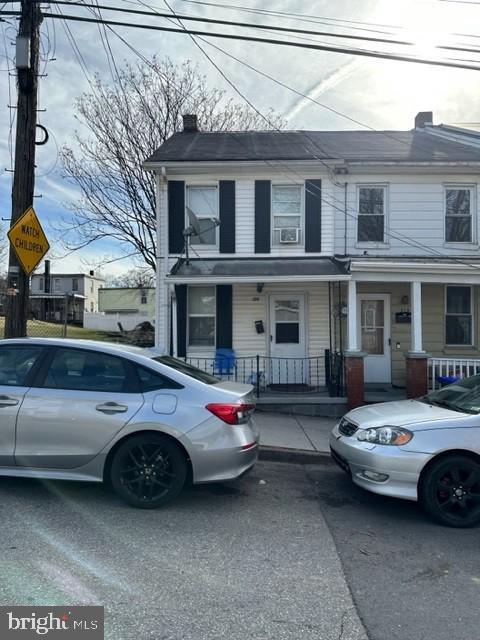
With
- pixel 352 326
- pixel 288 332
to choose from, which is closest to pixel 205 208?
pixel 288 332

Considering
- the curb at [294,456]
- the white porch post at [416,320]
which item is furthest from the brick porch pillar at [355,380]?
the curb at [294,456]

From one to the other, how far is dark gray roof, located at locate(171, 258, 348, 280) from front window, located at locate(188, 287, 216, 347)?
75 cm

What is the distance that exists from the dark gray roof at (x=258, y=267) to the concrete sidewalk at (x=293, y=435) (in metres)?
2.85

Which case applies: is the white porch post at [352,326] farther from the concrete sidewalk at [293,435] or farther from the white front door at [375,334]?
the white front door at [375,334]

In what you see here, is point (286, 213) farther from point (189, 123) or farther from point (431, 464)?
point (431, 464)

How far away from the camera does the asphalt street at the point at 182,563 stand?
106 inches

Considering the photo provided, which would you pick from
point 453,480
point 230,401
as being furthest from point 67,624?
point 453,480

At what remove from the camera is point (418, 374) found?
9.09 meters

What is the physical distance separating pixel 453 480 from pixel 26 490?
13.5ft

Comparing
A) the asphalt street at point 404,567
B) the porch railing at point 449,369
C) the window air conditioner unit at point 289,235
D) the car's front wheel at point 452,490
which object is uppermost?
the window air conditioner unit at point 289,235

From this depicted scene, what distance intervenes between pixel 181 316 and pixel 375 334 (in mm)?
4641

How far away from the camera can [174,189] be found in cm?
1095

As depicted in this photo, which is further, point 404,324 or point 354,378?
point 404,324

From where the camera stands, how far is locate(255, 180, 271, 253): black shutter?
10969mm
